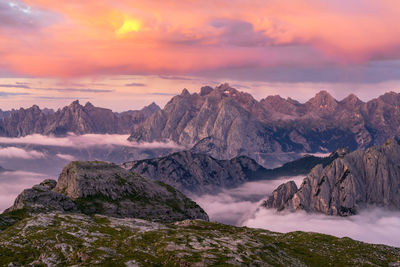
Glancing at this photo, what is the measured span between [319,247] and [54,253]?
110 metres

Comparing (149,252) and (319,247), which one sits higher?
(149,252)

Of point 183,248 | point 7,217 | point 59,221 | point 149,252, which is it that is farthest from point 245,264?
point 7,217

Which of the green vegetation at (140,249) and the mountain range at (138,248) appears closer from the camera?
the mountain range at (138,248)

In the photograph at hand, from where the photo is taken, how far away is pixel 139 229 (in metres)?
158

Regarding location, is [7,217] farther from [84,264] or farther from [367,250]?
[367,250]

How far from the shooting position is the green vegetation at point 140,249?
10744cm

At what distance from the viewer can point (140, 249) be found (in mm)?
119375

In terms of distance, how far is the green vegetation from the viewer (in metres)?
107

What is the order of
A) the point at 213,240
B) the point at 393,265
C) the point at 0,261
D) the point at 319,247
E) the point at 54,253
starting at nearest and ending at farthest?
the point at 0,261
the point at 54,253
the point at 213,240
the point at 393,265
the point at 319,247

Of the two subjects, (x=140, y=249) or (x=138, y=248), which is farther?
(x=138, y=248)

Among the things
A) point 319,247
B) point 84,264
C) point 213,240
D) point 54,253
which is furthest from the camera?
point 319,247

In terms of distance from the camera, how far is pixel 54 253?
114 metres

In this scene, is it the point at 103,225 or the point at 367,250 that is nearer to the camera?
the point at 103,225

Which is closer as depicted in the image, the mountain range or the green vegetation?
the mountain range
